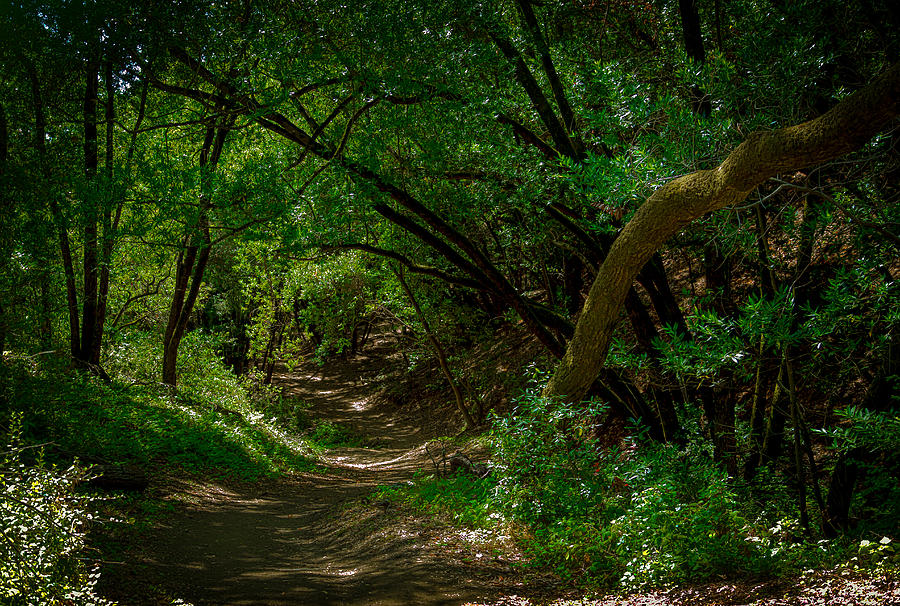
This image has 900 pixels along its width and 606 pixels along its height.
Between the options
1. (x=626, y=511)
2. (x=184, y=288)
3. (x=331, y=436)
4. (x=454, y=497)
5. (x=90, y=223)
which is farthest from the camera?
(x=331, y=436)

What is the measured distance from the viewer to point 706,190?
428 centimetres

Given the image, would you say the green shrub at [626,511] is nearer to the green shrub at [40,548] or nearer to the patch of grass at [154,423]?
the green shrub at [40,548]

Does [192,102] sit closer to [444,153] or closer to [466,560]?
[444,153]

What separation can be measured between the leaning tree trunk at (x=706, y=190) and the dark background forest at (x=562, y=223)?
0.07 feet

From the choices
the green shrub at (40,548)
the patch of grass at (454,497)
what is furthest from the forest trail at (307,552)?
the green shrub at (40,548)

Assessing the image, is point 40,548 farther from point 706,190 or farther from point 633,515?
point 706,190

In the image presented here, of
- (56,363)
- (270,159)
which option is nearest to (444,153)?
(270,159)

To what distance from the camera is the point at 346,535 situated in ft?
23.6

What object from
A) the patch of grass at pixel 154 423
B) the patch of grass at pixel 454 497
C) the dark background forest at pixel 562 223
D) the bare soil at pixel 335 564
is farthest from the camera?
the patch of grass at pixel 154 423

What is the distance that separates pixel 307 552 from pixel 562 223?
5.43 meters

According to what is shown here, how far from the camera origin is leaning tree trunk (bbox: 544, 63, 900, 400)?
10.9 ft

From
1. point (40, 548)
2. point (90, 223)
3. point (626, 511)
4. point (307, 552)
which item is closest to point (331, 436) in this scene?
point (307, 552)

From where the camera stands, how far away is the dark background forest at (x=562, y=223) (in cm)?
446

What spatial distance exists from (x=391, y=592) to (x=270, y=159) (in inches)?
243
